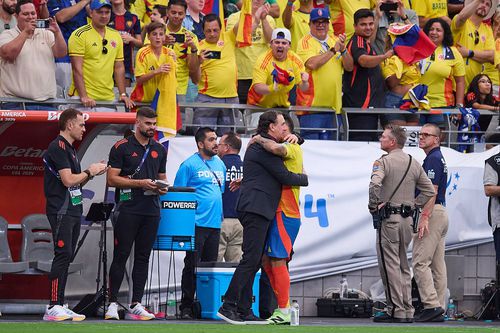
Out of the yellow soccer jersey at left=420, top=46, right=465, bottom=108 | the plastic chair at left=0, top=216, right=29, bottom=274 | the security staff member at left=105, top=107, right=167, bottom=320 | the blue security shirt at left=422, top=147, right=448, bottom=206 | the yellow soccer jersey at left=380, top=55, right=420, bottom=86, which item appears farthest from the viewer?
the yellow soccer jersey at left=420, top=46, right=465, bottom=108

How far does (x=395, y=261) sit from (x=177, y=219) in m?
2.61

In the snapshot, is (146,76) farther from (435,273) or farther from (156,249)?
(435,273)

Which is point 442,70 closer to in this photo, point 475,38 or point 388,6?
point 388,6

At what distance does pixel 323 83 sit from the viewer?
16.4m

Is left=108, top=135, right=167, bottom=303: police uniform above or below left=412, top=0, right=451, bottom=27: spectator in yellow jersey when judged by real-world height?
below

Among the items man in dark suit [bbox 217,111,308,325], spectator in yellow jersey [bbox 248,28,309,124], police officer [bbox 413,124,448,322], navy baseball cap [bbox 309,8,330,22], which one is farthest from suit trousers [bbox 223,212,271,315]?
navy baseball cap [bbox 309,8,330,22]

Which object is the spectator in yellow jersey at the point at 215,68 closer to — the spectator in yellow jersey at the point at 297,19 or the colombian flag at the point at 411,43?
the spectator in yellow jersey at the point at 297,19

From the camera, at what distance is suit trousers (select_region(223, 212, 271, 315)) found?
1252 centimetres

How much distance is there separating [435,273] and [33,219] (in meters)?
5.01

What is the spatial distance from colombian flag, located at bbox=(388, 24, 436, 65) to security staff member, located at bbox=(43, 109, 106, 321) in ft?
19.3

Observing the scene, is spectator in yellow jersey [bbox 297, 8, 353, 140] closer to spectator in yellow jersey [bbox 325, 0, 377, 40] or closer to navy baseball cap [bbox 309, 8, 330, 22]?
navy baseball cap [bbox 309, 8, 330, 22]

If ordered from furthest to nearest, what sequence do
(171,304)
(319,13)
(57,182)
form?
(319,13) < (171,304) < (57,182)

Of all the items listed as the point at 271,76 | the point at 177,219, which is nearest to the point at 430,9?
the point at 271,76

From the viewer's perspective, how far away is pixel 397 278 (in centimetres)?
1373
